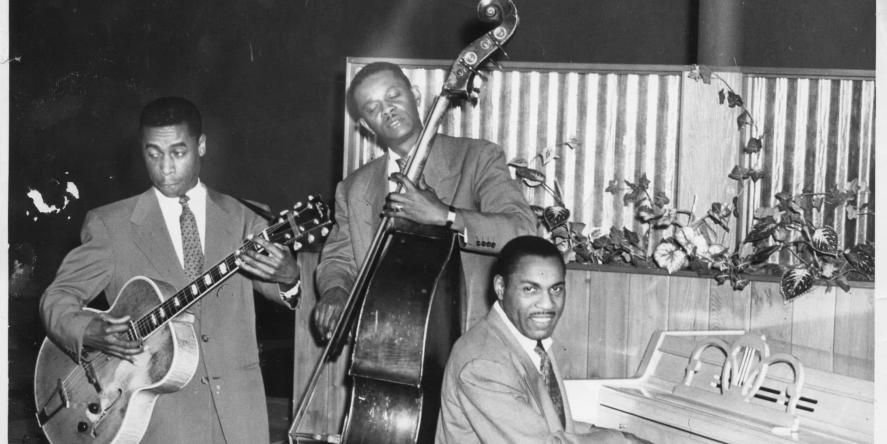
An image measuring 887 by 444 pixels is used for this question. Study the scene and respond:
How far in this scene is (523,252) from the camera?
10.0 ft

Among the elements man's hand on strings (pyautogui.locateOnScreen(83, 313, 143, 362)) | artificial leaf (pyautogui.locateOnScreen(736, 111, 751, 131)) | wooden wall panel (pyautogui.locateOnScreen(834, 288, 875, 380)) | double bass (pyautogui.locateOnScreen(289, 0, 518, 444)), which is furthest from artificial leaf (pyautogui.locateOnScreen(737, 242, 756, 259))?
man's hand on strings (pyautogui.locateOnScreen(83, 313, 143, 362))

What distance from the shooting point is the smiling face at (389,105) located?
3801 mm

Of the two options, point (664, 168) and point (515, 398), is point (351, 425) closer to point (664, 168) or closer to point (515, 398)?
point (515, 398)

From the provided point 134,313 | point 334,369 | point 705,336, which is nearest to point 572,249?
point 705,336

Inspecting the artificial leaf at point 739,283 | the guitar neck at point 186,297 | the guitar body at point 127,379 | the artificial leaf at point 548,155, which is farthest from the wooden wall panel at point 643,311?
the guitar body at point 127,379

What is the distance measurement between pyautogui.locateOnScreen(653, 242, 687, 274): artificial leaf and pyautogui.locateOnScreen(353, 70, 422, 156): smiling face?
1.14 meters

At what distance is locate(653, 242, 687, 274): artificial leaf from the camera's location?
164 inches

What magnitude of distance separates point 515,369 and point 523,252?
348mm

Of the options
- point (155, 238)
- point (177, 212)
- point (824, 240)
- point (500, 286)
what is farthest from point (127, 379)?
point (824, 240)

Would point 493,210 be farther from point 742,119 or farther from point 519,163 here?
point 742,119

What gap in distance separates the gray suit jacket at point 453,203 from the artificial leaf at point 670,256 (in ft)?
2.37

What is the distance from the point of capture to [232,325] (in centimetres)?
396

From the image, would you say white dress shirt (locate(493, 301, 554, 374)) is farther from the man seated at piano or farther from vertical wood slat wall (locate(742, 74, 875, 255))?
vertical wood slat wall (locate(742, 74, 875, 255))

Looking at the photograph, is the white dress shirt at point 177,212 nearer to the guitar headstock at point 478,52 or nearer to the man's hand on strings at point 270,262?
the man's hand on strings at point 270,262
